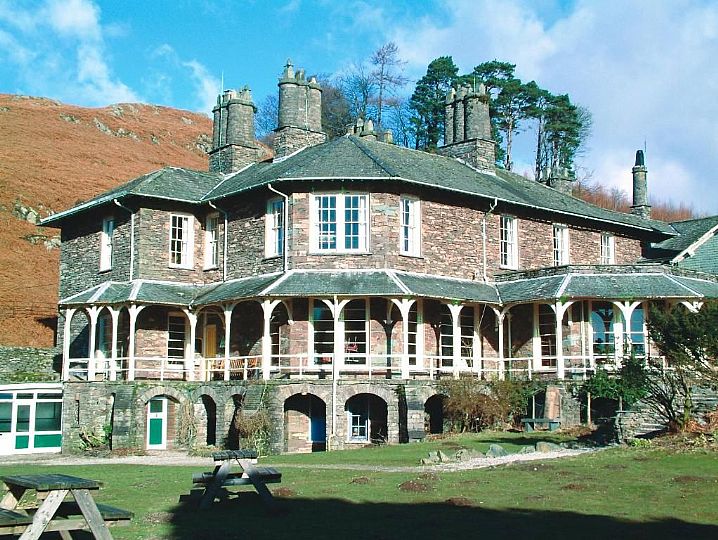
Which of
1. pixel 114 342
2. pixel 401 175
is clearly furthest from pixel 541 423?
pixel 114 342

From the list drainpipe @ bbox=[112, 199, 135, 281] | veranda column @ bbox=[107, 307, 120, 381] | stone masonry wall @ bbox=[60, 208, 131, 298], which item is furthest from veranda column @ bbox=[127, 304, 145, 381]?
stone masonry wall @ bbox=[60, 208, 131, 298]

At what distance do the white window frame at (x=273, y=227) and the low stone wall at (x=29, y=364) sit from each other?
996cm

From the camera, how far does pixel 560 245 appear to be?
122 ft

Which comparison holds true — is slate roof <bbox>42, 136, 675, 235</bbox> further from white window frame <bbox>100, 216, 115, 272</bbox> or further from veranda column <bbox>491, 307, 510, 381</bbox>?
veranda column <bbox>491, 307, 510, 381</bbox>

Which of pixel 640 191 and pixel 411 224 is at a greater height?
pixel 640 191

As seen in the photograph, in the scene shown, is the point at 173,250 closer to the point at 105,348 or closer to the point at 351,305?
the point at 105,348

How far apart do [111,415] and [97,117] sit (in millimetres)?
63422

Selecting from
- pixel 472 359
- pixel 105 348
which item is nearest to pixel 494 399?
pixel 472 359

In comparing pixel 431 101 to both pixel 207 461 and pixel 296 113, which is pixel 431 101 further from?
pixel 207 461

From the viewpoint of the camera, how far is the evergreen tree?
6906 centimetres

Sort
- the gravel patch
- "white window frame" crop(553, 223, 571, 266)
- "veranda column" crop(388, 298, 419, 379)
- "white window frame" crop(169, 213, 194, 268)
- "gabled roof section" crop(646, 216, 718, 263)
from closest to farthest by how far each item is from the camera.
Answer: the gravel patch, "veranda column" crop(388, 298, 419, 379), "white window frame" crop(169, 213, 194, 268), "white window frame" crop(553, 223, 571, 266), "gabled roof section" crop(646, 216, 718, 263)

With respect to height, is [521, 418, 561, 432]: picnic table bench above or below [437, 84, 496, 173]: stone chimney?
below

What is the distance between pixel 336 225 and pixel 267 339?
14.2ft

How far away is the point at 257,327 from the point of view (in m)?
32.2
